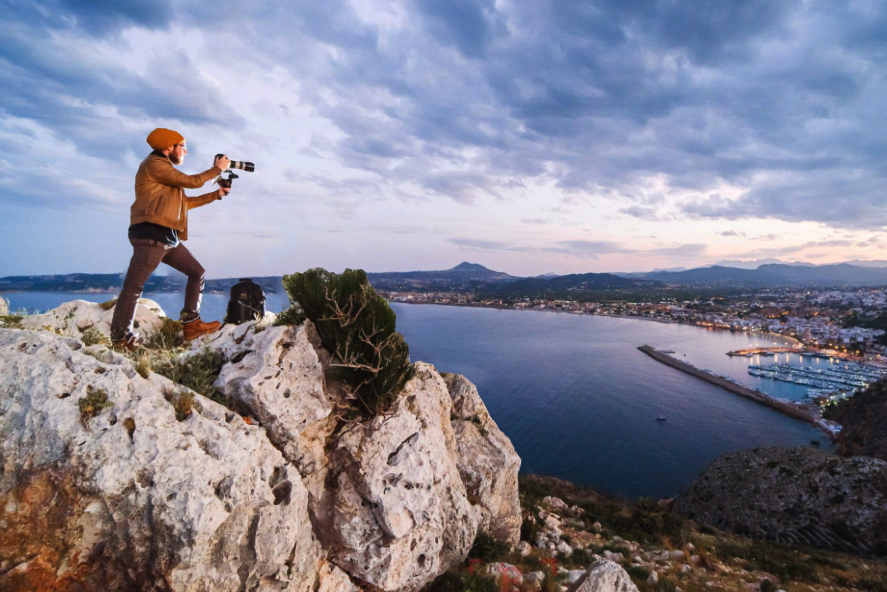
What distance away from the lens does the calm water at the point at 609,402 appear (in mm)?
36500

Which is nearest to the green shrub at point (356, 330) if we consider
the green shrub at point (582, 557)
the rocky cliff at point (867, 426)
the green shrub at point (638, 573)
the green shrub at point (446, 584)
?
the green shrub at point (446, 584)

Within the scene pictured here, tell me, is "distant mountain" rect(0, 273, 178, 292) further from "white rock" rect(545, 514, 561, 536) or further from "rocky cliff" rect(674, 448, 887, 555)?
"rocky cliff" rect(674, 448, 887, 555)

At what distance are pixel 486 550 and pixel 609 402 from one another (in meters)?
51.6

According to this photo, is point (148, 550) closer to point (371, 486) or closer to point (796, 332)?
point (371, 486)

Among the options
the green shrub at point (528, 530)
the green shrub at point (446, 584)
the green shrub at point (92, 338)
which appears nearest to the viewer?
the green shrub at point (92, 338)

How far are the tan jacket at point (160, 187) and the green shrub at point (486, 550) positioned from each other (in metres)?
6.70

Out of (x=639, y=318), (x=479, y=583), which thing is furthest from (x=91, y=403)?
(x=639, y=318)

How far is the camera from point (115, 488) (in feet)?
9.91

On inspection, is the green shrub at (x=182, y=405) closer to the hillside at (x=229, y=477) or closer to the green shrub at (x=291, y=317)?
the hillside at (x=229, y=477)

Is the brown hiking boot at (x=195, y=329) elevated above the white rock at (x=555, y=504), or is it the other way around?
the brown hiking boot at (x=195, y=329)

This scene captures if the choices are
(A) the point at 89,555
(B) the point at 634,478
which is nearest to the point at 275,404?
(A) the point at 89,555

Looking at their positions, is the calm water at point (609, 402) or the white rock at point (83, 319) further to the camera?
the calm water at point (609, 402)

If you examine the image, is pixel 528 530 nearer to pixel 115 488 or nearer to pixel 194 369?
pixel 194 369

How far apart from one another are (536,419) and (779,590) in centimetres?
3831
